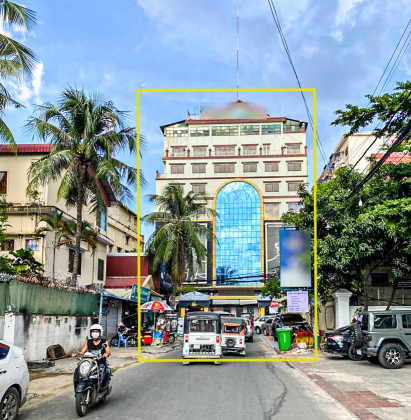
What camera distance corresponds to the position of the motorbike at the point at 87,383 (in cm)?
961

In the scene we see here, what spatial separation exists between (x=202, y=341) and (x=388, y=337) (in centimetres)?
650

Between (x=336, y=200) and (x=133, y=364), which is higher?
(x=336, y=200)

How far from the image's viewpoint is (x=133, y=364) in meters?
20.6

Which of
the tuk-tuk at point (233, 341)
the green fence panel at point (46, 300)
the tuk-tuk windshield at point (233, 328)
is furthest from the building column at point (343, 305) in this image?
the green fence panel at point (46, 300)

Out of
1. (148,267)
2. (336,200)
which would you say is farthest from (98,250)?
(336,200)

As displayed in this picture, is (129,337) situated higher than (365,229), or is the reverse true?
(365,229)

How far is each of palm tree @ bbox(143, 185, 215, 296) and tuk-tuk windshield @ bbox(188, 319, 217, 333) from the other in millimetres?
19543

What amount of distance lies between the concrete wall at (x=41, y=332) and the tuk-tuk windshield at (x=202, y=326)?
17.4 feet

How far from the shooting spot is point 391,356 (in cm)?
1788

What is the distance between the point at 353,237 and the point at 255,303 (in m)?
52.2

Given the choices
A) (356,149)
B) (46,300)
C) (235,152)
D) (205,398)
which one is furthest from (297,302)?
(235,152)

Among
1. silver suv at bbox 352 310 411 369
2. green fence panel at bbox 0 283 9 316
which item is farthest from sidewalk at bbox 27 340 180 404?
silver suv at bbox 352 310 411 369

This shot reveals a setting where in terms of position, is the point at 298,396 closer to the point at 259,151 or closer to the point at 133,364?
the point at 133,364

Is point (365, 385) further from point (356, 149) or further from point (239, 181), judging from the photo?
point (239, 181)
